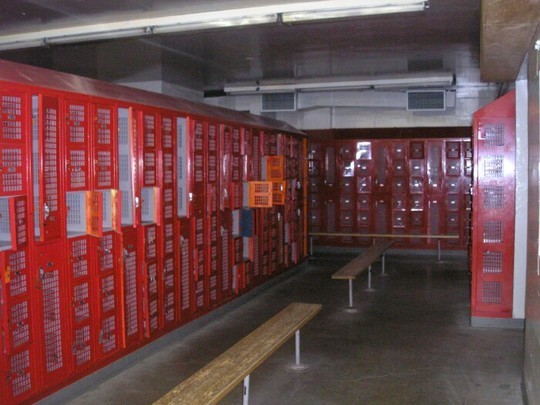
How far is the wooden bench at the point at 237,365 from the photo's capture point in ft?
10.6

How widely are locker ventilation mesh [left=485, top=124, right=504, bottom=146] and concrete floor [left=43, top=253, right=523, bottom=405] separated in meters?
1.93

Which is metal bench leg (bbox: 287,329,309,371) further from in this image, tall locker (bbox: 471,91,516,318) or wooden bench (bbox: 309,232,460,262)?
wooden bench (bbox: 309,232,460,262)

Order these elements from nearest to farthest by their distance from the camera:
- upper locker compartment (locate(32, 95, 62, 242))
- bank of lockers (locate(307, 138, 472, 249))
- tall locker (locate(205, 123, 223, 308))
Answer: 1. upper locker compartment (locate(32, 95, 62, 242))
2. tall locker (locate(205, 123, 223, 308))
3. bank of lockers (locate(307, 138, 472, 249))

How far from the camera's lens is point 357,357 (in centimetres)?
530

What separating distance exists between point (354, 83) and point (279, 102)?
2.24 m

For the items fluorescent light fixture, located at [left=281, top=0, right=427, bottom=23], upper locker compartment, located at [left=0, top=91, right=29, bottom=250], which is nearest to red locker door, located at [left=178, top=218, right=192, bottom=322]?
upper locker compartment, located at [left=0, top=91, right=29, bottom=250]

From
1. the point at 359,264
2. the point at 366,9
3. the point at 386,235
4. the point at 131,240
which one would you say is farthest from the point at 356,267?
the point at 386,235

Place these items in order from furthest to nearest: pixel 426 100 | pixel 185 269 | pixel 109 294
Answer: pixel 426 100 < pixel 185 269 < pixel 109 294

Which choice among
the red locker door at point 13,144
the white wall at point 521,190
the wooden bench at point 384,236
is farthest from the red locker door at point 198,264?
the wooden bench at point 384,236

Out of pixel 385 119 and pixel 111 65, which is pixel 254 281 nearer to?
pixel 111 65

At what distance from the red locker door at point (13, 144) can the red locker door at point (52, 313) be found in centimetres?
48

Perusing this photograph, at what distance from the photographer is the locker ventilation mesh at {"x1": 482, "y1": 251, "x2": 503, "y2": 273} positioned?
609 cm

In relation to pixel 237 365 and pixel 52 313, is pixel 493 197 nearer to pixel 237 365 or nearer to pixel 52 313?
pixel 237 365

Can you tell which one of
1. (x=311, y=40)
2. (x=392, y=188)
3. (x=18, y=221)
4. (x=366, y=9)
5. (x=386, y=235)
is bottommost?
(x=386, y=235)
